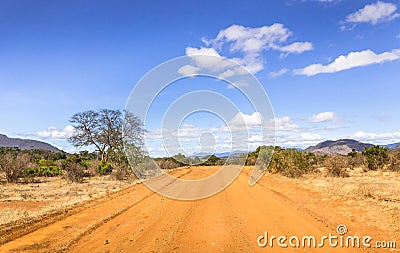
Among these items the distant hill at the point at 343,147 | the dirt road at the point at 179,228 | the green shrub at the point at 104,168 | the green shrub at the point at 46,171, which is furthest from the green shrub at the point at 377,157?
the distant hill at the point at 343,147

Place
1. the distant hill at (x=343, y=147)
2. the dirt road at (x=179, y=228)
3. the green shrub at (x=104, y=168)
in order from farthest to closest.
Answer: the distant hill at (x=343, y=147) → the green shrub at (x=104, y=168) → the dirt road at (x=179, y=228)

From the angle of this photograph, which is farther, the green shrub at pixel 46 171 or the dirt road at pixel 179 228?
the green shrub at pixel 46 171

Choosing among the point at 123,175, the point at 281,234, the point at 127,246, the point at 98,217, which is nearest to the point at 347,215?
the point at 281,234

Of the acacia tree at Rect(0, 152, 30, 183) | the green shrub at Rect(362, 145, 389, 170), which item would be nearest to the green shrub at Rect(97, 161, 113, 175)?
the acacia tree at Rect(0, 152, 30, 183)

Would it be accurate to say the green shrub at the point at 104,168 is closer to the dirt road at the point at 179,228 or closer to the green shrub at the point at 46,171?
the green shrub at the point at 46,171

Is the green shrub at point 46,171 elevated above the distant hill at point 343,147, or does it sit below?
below

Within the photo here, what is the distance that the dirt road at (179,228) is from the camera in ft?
24.6

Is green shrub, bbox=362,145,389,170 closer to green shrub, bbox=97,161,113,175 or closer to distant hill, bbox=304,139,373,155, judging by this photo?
green shrub, bbox=97,161,113,175

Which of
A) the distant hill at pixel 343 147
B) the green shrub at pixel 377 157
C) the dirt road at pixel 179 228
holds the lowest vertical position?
the dirt road at pixel 179 228

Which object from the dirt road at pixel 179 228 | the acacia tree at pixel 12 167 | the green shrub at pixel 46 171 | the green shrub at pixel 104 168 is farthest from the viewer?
the green shrub at pixel 104 168

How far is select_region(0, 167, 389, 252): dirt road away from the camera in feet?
24.6

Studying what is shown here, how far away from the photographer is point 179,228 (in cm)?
922

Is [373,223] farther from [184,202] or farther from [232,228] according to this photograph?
[184,202]

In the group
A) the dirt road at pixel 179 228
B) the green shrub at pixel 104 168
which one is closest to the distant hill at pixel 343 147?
the green shrub at pixel 104 168
